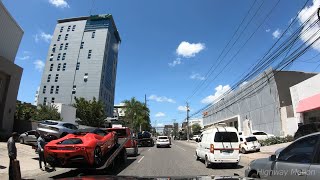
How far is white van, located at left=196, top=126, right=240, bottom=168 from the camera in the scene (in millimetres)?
16703

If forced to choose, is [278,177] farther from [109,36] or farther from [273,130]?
[109,36]

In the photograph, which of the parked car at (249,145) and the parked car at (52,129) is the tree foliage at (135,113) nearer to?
the parked car at (249,145)

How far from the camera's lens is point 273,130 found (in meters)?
38.6

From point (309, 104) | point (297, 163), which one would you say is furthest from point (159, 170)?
point (309, 104)

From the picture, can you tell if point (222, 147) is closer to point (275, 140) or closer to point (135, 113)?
point (275, 140)

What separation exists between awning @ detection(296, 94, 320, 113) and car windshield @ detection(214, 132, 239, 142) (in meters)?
11.2

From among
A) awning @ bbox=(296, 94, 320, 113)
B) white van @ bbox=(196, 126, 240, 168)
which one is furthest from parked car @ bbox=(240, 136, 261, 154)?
white van @ bbox=(196, 126, 240, 168)

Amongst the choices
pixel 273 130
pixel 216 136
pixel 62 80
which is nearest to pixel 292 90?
pixel 273 130

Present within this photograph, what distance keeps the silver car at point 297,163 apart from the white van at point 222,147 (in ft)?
29.7

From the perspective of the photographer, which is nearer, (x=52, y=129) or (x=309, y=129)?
(x=309, y=129)

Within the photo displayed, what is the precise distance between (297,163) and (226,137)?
10981 mm

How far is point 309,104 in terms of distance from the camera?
27.4 metres

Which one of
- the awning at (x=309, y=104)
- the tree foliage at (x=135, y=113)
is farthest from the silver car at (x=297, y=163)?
the tree foliage at (x=135, y=113)

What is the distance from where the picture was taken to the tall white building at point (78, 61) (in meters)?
91.6
